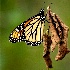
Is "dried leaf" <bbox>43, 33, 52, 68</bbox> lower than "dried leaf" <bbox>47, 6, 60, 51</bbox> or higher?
lower

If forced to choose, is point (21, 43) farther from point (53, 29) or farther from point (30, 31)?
point (53, 29)

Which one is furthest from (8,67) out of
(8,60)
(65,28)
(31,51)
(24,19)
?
(65,28)

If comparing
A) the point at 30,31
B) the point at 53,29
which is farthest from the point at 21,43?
the point at 53,29

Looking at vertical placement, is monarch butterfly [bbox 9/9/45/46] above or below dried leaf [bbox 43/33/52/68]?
above

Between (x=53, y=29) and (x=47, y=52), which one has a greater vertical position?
(x=53, y=29)

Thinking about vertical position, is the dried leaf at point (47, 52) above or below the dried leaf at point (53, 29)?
below
